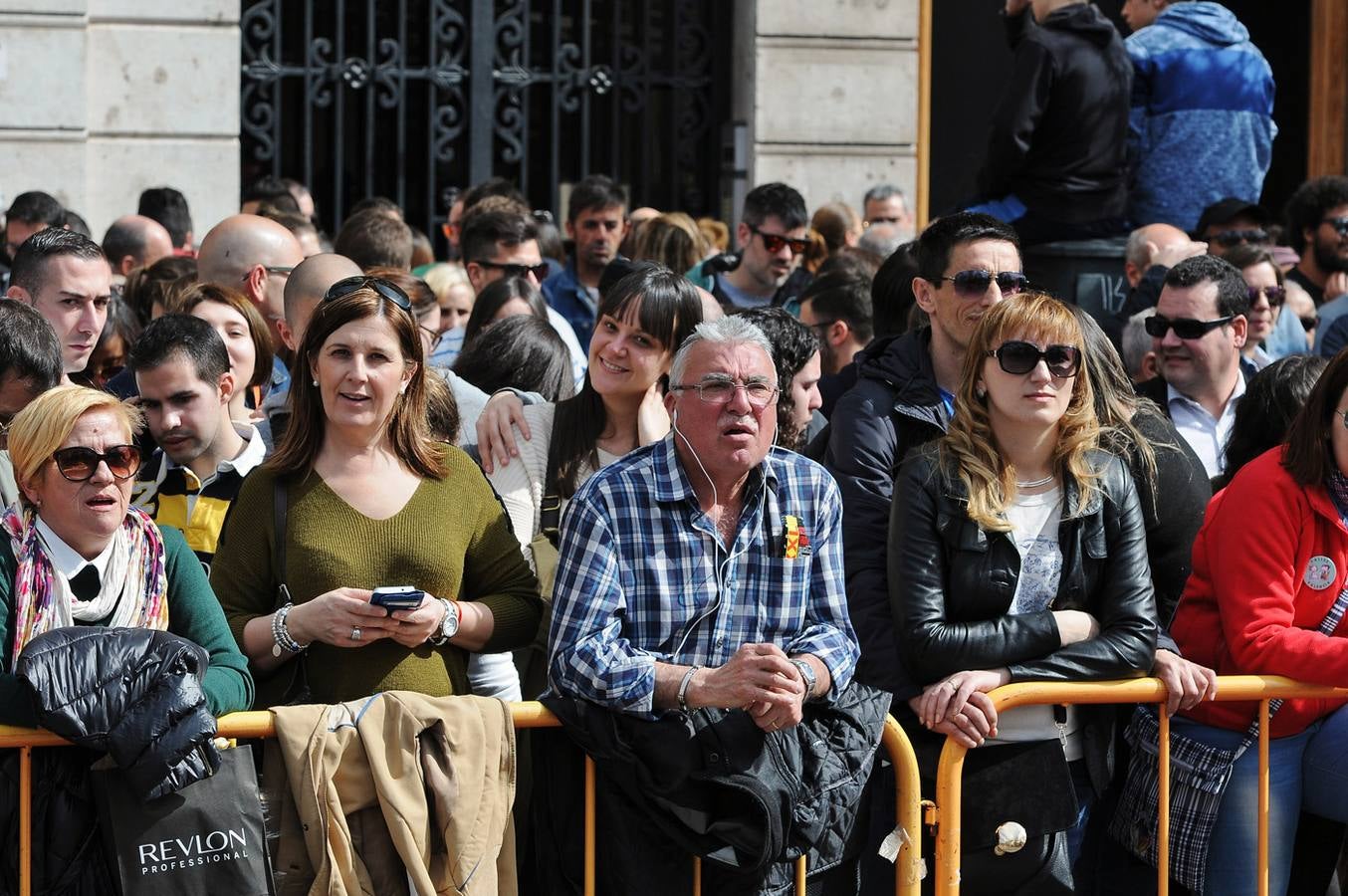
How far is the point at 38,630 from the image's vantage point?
4238 mm

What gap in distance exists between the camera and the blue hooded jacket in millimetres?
9039

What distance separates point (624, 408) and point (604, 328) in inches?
9.0

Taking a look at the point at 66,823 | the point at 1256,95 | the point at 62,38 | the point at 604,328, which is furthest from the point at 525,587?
the point at 62,38

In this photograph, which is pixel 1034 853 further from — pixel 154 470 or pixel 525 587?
pixel 154 470

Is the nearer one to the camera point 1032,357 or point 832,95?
point 1032,357

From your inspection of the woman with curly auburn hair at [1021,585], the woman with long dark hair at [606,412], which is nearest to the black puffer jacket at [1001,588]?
the woman with curly auburn hair at [1021,585]

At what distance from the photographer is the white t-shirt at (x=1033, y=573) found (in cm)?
477

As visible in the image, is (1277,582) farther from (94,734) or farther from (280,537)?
(94,734)

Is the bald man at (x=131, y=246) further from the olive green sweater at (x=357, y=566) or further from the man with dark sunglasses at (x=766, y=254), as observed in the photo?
the olive green sweater at (x=357, y=566)

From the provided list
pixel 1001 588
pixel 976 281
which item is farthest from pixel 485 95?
pixel 1001 588

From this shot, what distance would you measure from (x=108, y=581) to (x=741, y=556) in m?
1.44

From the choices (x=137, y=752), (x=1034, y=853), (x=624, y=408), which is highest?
(x=624, y=408)

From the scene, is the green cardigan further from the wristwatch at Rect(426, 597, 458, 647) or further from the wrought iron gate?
the wrought iron gate

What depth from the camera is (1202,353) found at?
20.9 feet
